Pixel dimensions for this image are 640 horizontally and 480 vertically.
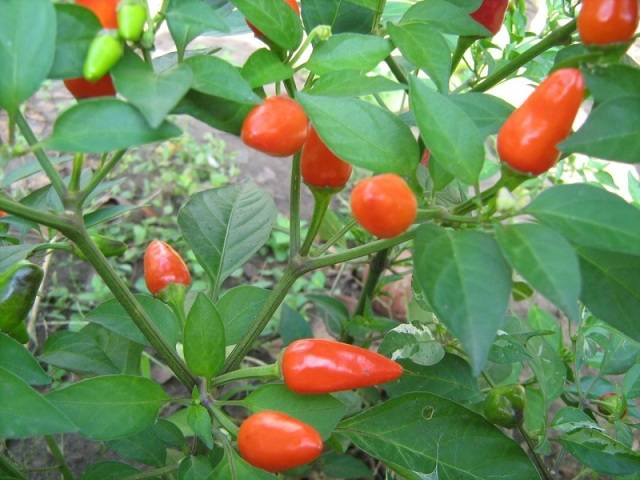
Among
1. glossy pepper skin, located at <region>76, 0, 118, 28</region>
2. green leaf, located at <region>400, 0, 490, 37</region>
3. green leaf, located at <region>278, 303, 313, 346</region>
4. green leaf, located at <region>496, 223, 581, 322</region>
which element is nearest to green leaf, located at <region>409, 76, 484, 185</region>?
green leaf, located at <region>496, 223, 581, 322</region>

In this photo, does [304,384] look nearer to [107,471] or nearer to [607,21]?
[107,471]

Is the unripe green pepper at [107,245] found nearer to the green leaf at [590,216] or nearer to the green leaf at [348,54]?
the green leaf at [348,54]

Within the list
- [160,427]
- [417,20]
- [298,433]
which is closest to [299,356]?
[298,433]

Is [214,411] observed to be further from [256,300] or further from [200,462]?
[256,300]

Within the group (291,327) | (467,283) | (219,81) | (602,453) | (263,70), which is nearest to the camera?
(467,283)

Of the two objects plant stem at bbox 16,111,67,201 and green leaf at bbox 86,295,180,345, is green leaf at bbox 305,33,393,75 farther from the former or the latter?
green leaf at bbox 86,295,180,345

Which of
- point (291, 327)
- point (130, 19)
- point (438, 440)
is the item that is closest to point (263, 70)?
point (130, 19)
